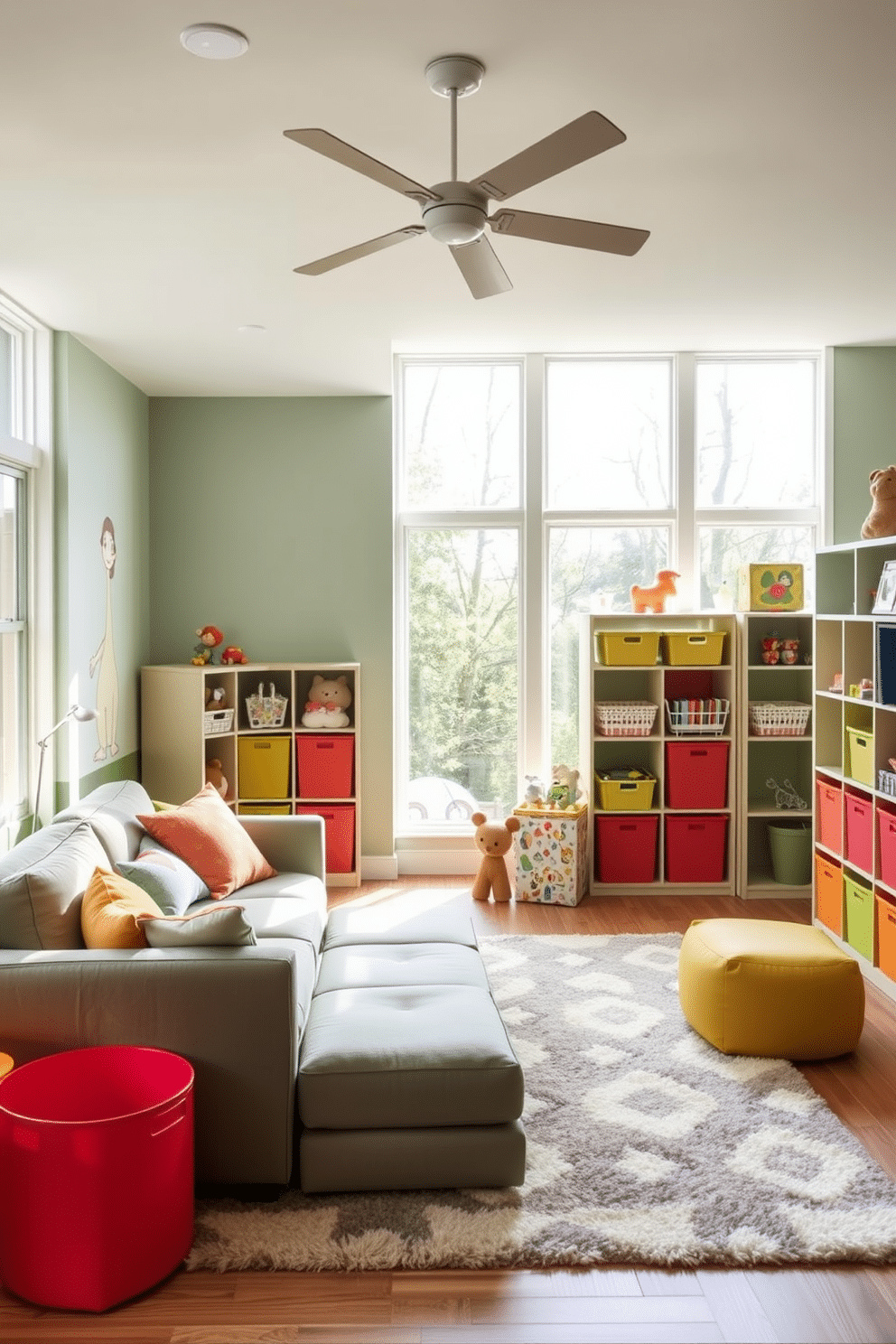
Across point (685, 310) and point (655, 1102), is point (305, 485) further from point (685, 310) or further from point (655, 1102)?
point (655, 1102)

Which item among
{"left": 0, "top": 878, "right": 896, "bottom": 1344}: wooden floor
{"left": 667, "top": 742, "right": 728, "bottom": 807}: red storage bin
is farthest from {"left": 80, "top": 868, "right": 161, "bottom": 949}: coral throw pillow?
{"left": 667, "top": 742, "right": 728, "bottom": 807}: red storage bin

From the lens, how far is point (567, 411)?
5801 millimetres

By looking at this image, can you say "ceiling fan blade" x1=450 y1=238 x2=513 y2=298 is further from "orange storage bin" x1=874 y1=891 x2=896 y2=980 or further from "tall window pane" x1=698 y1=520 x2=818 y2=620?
"tall window pane" x1=698 y1=520 x2=818 y2=620

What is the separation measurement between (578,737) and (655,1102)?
2933mm

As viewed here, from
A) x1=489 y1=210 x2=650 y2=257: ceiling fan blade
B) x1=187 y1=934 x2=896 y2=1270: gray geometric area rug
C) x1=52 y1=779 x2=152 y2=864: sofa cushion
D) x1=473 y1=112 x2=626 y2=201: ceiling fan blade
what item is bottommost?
x1=187 y1=934 x2=896 y2=1270: gray geometric area rug

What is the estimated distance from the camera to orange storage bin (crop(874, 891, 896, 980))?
155 inches

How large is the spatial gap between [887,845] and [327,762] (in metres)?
2.81

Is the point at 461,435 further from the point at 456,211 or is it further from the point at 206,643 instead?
the point at 456,211

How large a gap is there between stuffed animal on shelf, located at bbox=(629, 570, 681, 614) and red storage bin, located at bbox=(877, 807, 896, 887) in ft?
5.77

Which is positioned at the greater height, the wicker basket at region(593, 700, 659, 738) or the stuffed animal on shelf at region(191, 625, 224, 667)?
the stuffed animal on shelf at region(191, 625, 224, 667)

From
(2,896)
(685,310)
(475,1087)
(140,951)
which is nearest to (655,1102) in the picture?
(475,1087)

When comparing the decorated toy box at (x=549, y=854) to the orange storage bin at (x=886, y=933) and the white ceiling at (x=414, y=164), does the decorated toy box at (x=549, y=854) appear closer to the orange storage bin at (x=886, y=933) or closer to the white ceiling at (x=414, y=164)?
the orange storage bin at (x=886, y=933)

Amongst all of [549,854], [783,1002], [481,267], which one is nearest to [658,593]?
[549,854]

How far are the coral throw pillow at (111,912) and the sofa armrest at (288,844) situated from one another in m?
1.31
